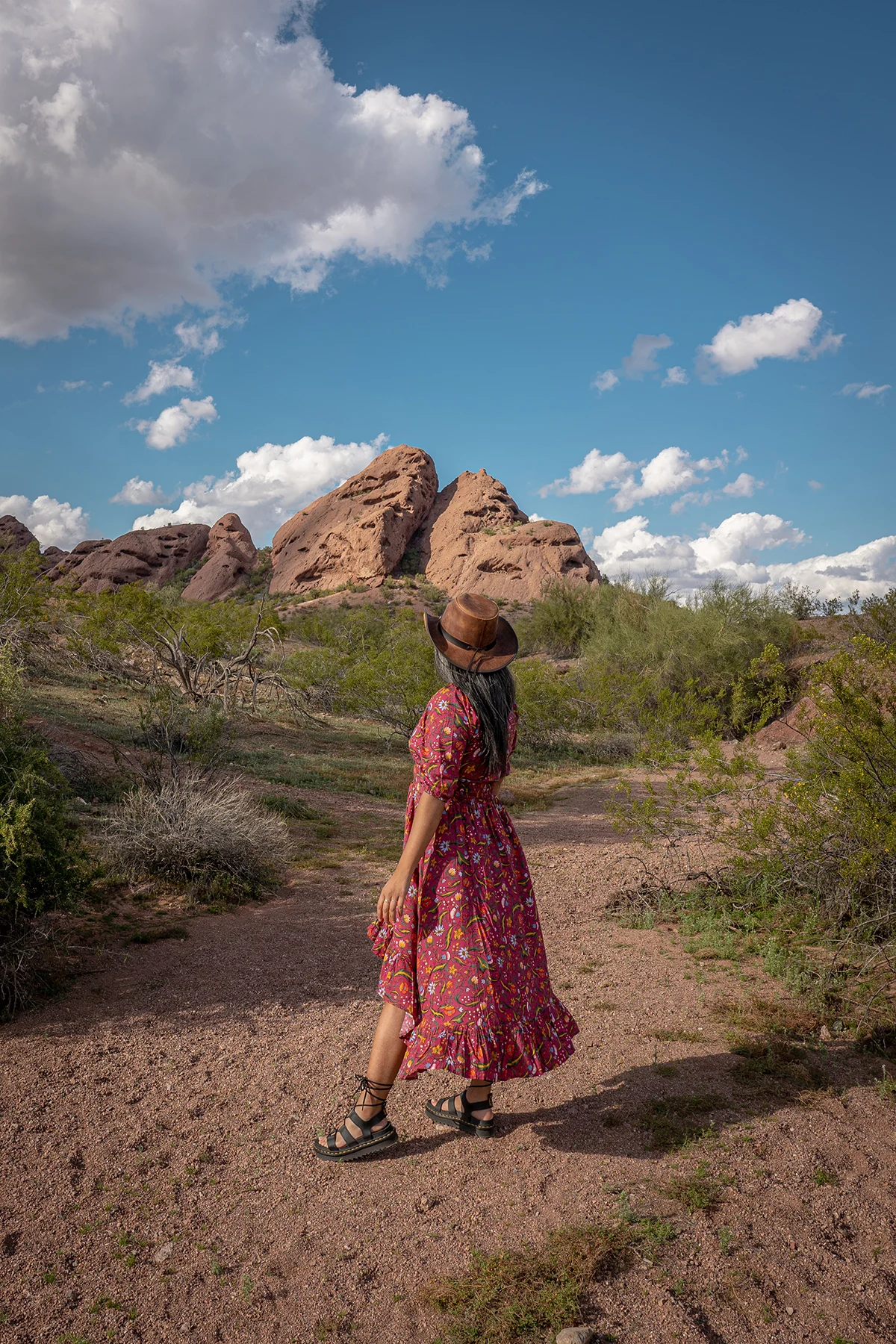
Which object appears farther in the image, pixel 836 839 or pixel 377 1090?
pixel 836 839

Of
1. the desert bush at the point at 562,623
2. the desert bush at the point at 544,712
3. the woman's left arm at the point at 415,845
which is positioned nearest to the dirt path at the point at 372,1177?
the woman's left arm at the point at 415,845

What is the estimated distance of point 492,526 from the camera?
5325cm

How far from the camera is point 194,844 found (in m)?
5.79

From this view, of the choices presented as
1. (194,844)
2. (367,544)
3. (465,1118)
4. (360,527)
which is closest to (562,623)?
(194,844)

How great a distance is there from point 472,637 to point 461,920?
93 centimetres

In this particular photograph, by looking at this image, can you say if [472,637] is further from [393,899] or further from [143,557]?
[143,557]

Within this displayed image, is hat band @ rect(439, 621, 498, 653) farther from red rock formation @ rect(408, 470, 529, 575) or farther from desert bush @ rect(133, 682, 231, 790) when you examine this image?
red rock formation @ rect(408, 470, 529, 575)

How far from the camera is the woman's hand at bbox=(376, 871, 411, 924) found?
8.34 ft

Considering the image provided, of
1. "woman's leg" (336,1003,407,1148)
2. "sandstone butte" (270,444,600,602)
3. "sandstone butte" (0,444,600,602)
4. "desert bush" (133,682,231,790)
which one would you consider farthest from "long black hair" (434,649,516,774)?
"sandstone butte" (0,444,600,602)

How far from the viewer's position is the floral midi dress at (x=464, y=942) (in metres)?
2.50

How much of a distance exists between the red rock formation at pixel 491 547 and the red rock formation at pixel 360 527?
2.18 m

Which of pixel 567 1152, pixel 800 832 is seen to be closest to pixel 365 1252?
pixel 567 1152

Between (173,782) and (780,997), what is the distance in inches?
185

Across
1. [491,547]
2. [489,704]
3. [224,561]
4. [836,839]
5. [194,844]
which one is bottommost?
[194,844]
